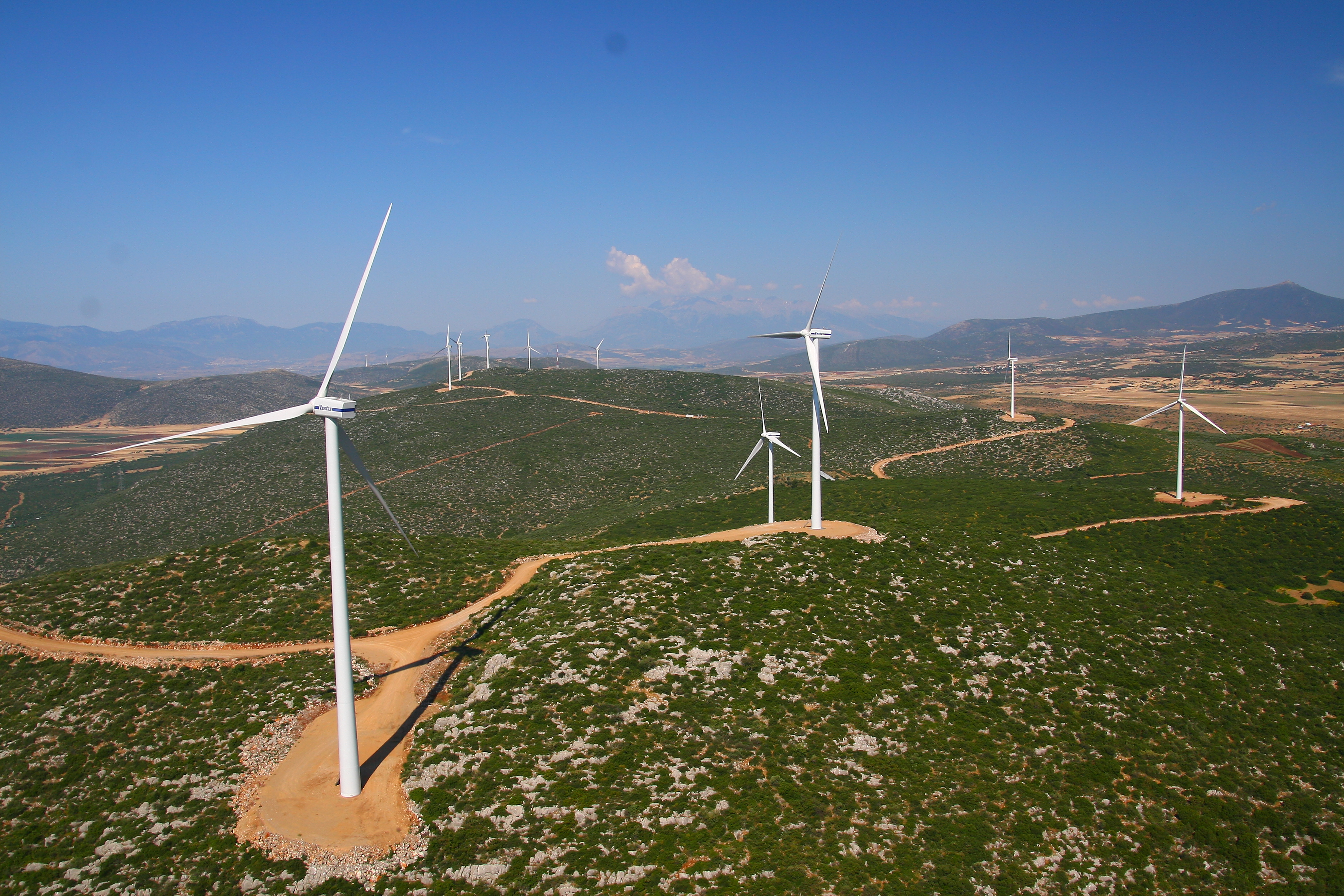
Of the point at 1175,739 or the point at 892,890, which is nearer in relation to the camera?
the point at 892,890

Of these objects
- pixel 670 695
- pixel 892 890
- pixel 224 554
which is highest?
pixel 224 554

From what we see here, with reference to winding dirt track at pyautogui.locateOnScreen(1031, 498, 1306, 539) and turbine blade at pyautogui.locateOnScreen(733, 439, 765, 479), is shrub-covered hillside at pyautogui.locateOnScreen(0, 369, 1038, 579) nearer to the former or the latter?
turbine blade at pyautogui.locateOnScreen(733, 439, 765, 479)

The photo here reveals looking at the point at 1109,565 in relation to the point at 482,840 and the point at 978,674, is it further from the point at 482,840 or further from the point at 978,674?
the point at 482,840

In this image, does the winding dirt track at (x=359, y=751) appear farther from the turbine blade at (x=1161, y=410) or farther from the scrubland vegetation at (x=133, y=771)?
the turbine blade at (x=1161, y=410)

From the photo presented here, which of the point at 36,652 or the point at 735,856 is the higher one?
the point at 36,652

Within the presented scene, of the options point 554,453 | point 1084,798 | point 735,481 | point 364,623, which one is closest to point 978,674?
point 1084,798

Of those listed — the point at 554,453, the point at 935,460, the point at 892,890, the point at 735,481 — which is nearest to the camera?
the point at 892,890
